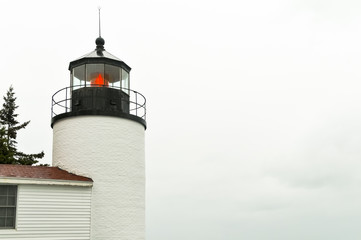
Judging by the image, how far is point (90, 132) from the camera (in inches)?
666

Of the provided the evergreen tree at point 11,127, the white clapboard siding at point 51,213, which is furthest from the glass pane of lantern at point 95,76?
the evergreen tree at point 11,127

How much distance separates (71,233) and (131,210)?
2.63 metres

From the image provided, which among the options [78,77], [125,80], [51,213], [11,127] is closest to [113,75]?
[125,80]

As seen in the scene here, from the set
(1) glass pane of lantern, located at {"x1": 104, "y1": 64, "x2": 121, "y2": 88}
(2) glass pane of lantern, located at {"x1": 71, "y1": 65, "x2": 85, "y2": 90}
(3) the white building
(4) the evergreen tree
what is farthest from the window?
(4) the evergreen tree

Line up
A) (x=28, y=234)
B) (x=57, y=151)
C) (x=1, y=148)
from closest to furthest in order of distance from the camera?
(x=28, y=234)
(x=57, y=151)
(x=1, y=148)

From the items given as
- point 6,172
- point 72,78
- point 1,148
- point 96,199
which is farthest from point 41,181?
point 1,148

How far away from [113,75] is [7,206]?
22.9 ft

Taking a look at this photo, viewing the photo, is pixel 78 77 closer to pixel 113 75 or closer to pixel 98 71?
pixel 98 71

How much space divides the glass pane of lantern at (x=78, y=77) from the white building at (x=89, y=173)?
0.02 m

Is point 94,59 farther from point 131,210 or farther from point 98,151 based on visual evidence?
point 131,210

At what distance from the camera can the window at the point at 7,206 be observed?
1417cm

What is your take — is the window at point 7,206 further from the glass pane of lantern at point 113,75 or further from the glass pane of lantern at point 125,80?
the glass pane of lantern at point 125,80

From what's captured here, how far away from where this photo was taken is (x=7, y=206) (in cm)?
1423

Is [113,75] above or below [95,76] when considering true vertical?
above
